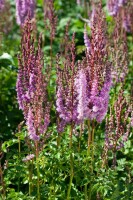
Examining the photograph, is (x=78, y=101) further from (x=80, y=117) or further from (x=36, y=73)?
(x=36, y=73)

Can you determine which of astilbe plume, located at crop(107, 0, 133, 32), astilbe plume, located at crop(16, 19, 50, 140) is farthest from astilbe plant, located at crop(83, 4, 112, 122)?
astilbe plume, located at crop(107, 0, 133, 32)

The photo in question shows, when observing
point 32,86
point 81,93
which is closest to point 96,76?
point 81,93

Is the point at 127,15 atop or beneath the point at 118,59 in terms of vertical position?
atop

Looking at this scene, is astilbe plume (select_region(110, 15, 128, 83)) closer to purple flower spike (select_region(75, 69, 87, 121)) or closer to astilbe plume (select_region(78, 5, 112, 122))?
astilbe plume (select_region(78, 5, 112, 122))

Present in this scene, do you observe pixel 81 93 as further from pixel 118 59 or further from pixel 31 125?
pixel 118 59

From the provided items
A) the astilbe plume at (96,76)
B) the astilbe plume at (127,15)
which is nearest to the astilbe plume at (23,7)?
the astilbe plume at (127,15)

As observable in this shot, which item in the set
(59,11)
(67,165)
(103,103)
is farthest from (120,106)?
(59,11)

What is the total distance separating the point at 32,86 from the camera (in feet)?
11.4

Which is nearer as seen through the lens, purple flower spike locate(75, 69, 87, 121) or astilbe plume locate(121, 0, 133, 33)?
purple flower spike locate(75, 69, 87, 121)

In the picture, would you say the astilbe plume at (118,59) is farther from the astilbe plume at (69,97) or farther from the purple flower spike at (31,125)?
the purple flower spike at (31,125)

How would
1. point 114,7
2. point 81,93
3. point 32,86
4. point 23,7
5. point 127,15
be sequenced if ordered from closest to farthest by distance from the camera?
point 81,93 → point 32,86 → point 23,7 → point 114,7 → point 127,15

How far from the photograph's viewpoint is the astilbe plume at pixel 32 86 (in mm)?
3211

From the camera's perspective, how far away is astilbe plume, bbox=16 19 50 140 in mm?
3211

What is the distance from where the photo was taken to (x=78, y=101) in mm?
3258
